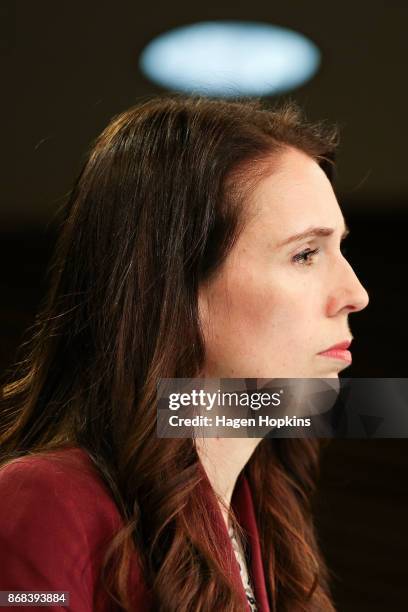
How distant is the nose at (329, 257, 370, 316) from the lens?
71 centimetres

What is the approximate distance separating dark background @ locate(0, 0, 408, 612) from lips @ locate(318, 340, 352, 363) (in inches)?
2.1

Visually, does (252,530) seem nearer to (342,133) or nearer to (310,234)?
(310,234)

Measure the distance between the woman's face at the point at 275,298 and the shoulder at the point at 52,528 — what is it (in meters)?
0.15

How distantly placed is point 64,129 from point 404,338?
1.32ft

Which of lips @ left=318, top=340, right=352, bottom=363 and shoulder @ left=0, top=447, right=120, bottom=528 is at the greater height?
lips @ left=318, top=340, right=352, bottom=363

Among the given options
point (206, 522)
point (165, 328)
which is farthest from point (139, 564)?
point (165, 328)

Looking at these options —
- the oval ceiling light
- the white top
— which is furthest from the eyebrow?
the white top

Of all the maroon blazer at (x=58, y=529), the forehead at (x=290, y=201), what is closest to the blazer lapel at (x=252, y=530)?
the maroon blazer at (x=58, y=529)

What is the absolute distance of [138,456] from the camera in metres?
0.67

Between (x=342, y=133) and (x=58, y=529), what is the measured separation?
1.53ft

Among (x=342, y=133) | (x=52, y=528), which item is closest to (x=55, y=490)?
(x=52, y=528)

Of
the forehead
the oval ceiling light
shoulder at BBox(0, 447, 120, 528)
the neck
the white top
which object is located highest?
the oval ceiling light

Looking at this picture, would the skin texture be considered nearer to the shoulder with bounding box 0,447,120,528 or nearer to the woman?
the woman

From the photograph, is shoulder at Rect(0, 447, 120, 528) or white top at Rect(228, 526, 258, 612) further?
white top at Rect(228, 526, 258, 612)
